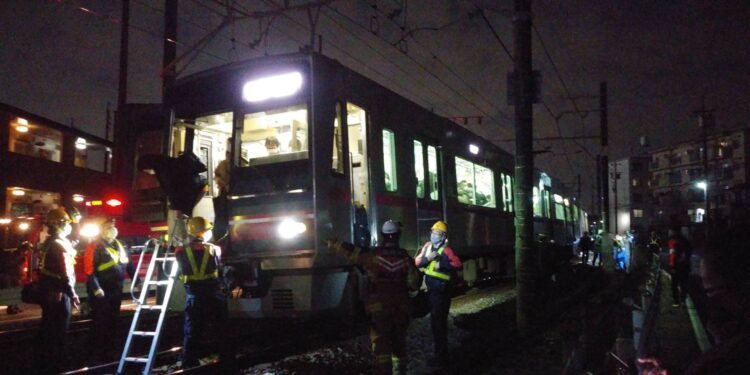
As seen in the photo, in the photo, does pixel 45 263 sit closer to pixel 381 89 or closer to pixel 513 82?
pixel 381 89

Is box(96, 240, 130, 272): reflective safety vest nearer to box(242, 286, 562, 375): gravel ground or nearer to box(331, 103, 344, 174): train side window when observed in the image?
box(242, 286, 562, 375): gravel ground

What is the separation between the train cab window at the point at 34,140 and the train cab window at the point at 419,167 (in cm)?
1723

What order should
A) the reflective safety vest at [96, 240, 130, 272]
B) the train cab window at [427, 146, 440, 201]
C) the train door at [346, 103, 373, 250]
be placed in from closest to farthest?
the reflective safety vest at [96, 240, 130, 272] → the train door at [346, 103, 373, 250] → the train cab window at [427, 146, 440, 201]

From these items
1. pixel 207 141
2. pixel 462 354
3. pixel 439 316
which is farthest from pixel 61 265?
pixel 462 354

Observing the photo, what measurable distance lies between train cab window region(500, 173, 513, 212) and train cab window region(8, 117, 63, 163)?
17143mm

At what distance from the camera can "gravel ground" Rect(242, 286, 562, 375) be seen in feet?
21.4

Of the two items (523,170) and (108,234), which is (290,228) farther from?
(523,170)

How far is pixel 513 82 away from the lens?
30.4 ft

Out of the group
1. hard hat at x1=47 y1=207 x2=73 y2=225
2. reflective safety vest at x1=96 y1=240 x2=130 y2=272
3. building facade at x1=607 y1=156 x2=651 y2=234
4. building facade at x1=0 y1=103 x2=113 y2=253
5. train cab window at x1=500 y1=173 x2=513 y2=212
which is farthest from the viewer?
building facade at x1=607 y1=156 x2=651 y2=234

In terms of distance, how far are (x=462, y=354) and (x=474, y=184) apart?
5.72m

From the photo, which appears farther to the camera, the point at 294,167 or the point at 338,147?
the point at 338,147

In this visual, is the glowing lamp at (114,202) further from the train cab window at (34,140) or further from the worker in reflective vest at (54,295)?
the worker in reflective vest at (54,295)

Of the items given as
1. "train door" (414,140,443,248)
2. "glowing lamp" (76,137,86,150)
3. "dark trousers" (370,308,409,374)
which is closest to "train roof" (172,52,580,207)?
"train door" (414,140,443,248)

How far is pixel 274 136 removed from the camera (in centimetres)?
758
